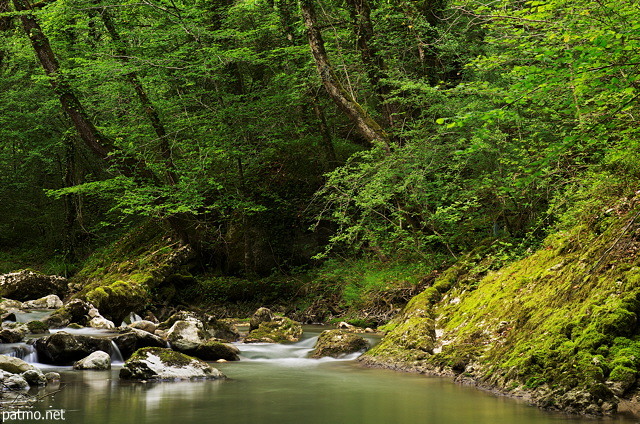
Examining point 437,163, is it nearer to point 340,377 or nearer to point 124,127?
point 340,377

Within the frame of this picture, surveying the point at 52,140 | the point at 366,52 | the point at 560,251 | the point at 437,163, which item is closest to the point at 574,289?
the point at 560,251

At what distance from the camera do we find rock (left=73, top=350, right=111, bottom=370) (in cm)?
839

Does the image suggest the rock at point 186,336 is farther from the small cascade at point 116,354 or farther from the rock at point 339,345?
the rock at point 339,345

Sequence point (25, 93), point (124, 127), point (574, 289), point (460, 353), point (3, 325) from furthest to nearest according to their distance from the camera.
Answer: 1. point (25, 93)
2. point (124, 127)
3. point (3, 325)
4. point (460, 353)
5. point (574, 289)

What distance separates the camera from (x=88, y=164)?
75.2 ft

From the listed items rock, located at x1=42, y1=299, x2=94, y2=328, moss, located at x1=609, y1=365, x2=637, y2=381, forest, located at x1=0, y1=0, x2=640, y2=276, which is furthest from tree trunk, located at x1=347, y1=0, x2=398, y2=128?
moss, located at x1=609, y1=365, x2=637, y2=381

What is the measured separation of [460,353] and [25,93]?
19927 millimetres

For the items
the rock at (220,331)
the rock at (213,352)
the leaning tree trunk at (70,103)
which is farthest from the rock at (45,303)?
the rock at (213,352)

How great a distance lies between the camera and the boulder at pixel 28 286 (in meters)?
15.9

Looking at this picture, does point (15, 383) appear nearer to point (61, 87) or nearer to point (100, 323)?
point (100, 323)

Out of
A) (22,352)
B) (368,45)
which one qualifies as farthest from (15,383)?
(368,45)

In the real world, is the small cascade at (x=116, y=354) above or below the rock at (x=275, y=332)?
above

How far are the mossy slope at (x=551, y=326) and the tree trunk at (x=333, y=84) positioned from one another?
4.54m

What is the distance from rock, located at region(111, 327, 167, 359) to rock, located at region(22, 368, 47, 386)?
7.67 feet
